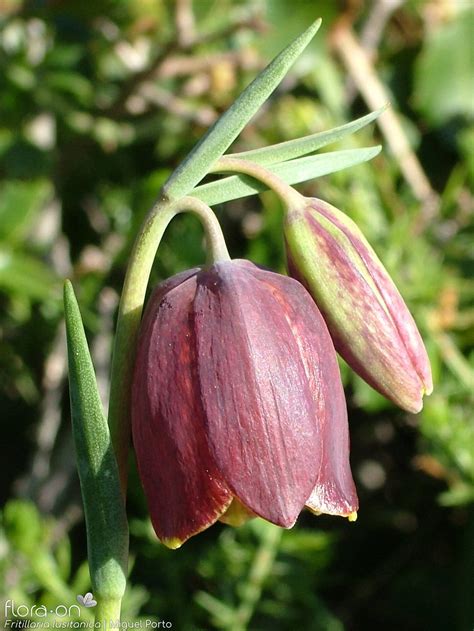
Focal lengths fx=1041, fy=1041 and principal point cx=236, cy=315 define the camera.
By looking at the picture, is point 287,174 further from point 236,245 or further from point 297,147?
point 236,245

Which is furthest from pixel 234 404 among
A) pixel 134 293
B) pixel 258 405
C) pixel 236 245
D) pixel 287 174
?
pixel 236 245

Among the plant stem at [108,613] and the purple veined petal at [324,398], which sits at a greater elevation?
the purple veined petal at [324,398]

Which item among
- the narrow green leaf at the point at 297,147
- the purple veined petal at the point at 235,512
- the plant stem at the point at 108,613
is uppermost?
the narrow green leaf at the point at 297,147

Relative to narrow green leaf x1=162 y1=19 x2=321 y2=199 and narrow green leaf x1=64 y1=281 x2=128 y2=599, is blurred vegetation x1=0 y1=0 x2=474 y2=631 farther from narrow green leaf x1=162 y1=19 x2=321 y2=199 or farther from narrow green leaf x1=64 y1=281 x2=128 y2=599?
narrow green leaf x1=162 y1=19 x2=321 y2=199

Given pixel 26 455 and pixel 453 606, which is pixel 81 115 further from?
pixel 453 606

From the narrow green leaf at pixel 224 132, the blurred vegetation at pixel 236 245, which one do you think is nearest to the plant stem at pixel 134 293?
the narrow green leaf at pixel 224 132

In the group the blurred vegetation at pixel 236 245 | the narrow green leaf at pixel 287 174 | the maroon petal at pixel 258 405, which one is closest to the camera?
the maroon petal at pixel 258 405

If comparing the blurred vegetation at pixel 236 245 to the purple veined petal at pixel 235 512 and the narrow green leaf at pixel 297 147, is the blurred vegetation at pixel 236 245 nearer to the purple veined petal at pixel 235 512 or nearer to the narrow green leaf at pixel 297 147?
the purple veined petal at pixel 235 512
